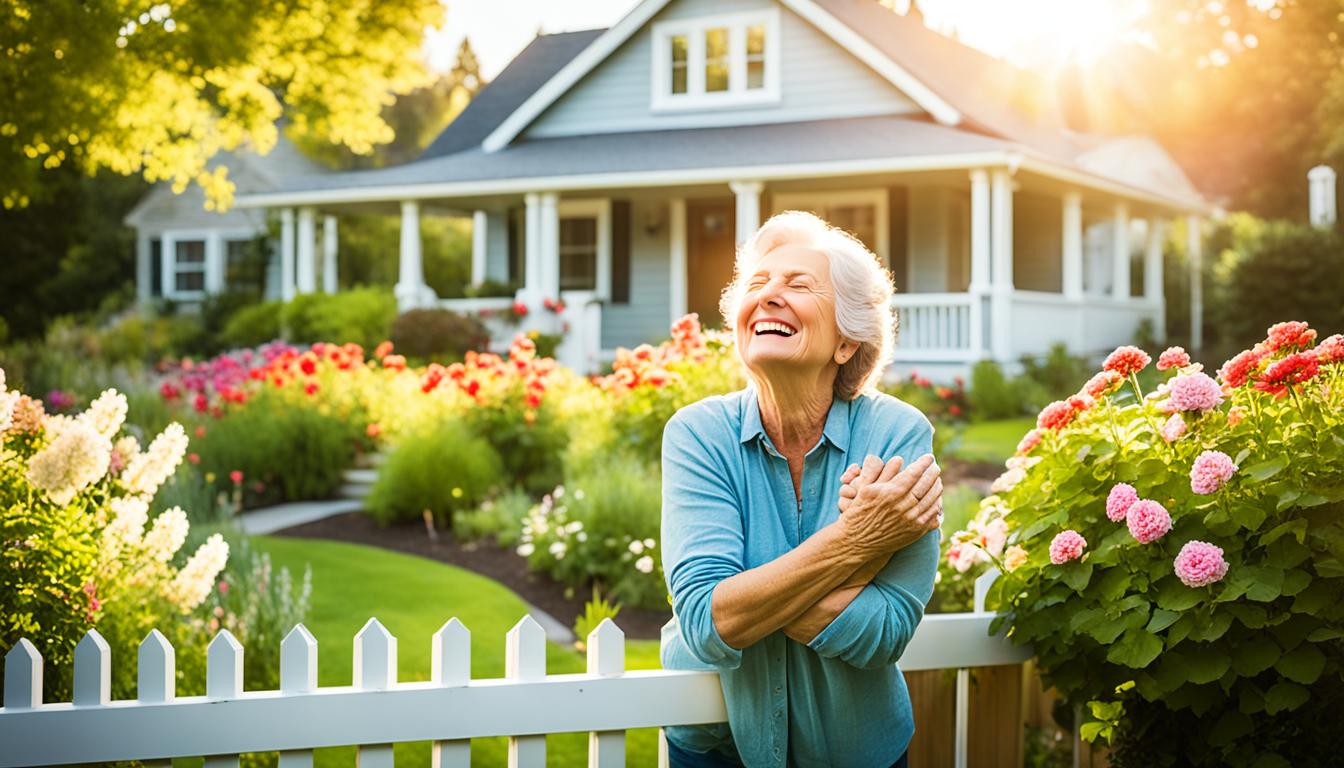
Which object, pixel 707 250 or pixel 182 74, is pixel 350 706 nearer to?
pixel 182 74

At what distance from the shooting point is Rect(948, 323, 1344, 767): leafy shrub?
116 inches

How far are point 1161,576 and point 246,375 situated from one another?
10.5 m

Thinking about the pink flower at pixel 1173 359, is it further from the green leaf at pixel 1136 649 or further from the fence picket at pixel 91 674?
the fence picket at pixel 91 674

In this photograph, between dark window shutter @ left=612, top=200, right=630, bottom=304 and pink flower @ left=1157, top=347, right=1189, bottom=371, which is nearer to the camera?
pink flower @ left=1157, top=347, right=1189, bottom=371

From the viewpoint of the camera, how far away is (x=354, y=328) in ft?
59.4

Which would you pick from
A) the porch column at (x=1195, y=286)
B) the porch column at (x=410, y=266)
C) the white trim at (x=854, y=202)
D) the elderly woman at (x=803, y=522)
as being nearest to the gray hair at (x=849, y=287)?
the elderly woman at (x=803, y=522)

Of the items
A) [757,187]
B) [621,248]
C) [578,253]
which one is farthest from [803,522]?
[578,253]

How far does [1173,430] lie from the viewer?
10.4 feet

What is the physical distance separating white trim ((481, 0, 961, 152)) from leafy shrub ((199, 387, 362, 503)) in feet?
31.6

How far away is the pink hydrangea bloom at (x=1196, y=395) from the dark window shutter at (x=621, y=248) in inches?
667

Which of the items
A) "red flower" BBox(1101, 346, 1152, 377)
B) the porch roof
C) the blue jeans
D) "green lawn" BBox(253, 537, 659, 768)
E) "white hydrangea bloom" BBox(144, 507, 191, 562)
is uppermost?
the porch roof

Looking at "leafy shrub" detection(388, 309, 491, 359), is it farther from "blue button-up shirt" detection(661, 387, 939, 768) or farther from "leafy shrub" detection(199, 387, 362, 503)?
"blue button-up shirt" detection(661, 387, 939, 768)

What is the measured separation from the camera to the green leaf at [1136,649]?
2951mm

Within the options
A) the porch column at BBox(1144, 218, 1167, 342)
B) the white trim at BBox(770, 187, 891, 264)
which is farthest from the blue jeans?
the porch column at BBox(1144, 218, 1167, 342)
